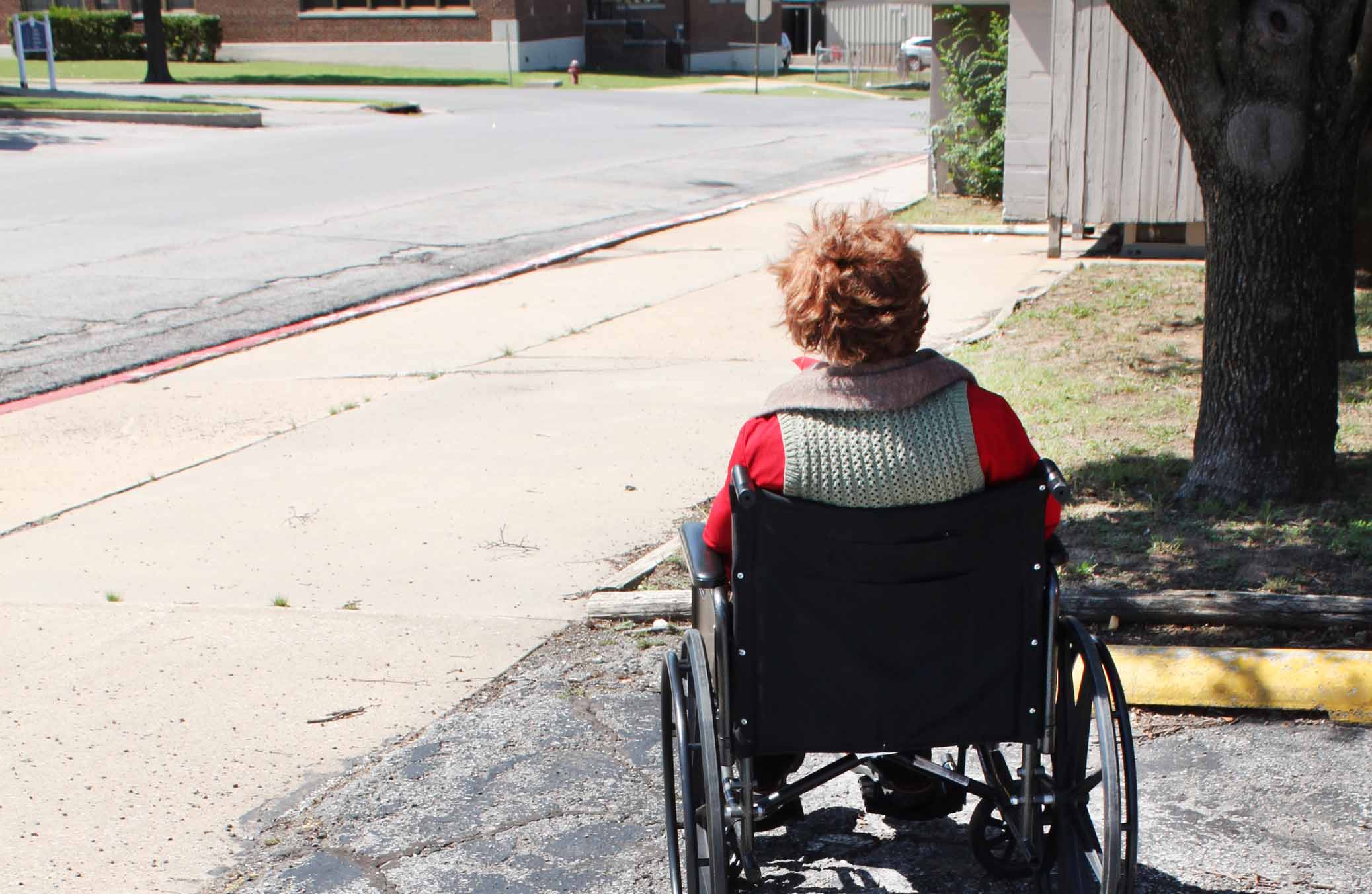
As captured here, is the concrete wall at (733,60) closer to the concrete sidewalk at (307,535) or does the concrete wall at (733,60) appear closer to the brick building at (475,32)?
the brick building at (475,32)

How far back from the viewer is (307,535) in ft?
19.5

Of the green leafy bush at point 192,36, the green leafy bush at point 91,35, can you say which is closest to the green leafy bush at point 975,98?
the green leafy bush at point 192,36

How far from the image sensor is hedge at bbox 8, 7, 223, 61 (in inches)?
1876

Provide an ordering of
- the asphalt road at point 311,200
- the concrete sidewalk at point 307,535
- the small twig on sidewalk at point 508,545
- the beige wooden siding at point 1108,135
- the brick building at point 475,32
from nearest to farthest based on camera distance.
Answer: the concrete sidewalk at point 307,535 < the small twig on sidewalk at point 508,545 < the asphalt road at point 311,200 < the beige wooden siding at point 1108,135 < the brick building at point 475,32

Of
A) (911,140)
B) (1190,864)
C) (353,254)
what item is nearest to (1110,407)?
(1190,864)

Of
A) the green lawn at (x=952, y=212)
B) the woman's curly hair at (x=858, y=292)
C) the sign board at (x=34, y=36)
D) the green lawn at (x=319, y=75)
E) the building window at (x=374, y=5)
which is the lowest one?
the green lawn at (x=952, y=212)

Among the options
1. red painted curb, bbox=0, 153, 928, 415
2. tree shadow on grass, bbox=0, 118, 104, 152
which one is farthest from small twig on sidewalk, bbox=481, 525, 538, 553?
tree shadow on grass, bbox=0, 118, 104, 152

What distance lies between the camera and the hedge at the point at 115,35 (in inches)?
1876

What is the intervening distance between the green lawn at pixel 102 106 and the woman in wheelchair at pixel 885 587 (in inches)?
1002

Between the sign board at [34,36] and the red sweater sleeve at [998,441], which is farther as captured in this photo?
the sign board at [34,36]

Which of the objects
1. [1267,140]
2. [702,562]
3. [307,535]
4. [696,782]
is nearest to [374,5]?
[307,535]

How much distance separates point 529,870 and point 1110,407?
185 inches

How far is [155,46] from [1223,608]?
3796 cm

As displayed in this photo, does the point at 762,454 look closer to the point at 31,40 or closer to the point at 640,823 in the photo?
the point at 640,823
